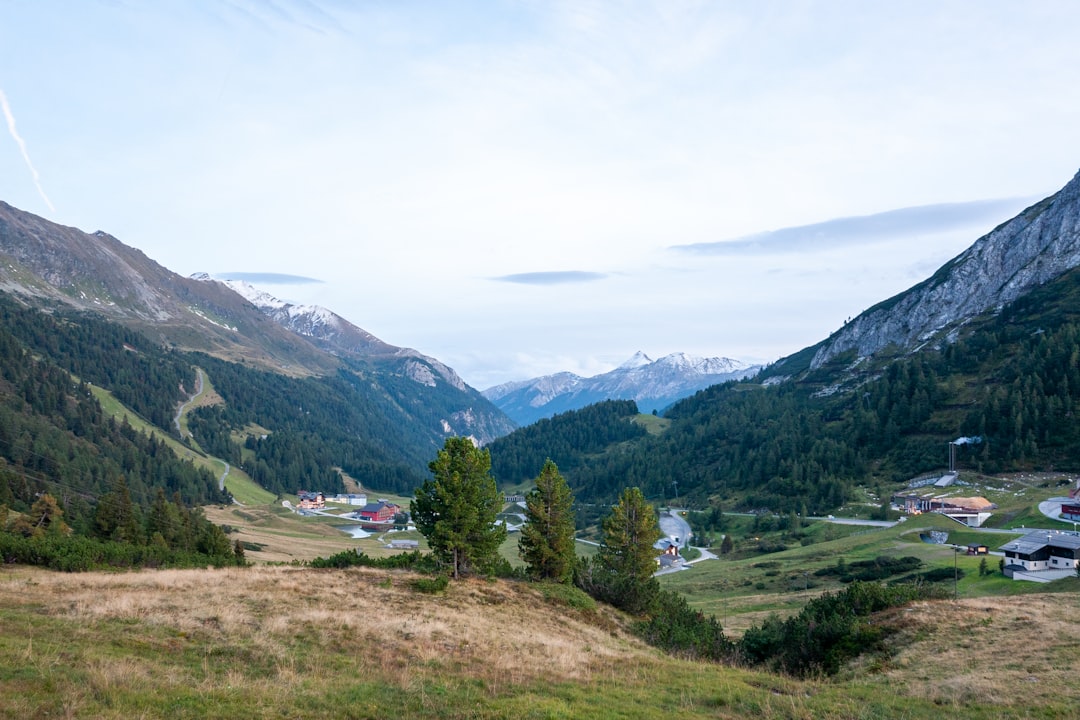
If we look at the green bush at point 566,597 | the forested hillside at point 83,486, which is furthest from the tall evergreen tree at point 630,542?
the forested hillside at point 83,486

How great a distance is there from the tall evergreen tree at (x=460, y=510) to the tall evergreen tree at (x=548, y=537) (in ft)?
13.6

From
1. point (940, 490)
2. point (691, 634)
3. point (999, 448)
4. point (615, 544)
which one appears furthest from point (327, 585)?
point (999, 448)

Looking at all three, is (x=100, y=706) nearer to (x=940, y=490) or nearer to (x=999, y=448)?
(x=940, y=490)

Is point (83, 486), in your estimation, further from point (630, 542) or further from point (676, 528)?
point (676, 528)

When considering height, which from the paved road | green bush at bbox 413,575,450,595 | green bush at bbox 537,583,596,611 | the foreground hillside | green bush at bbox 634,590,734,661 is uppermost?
the foreground hillside

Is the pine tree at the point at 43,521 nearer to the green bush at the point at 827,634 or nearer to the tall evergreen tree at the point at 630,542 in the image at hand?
the tall evergreen tree at the point at 630,542

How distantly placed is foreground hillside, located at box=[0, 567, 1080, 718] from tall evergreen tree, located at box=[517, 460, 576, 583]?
12.9 m

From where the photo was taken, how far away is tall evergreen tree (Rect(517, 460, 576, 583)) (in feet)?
165

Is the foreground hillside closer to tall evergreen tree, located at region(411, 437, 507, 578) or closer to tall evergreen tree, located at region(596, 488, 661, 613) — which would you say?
tall evergreen tree, located at region(411, 437, 507, 578)

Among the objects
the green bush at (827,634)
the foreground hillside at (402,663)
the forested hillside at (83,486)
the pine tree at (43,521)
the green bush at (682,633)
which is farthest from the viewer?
the pine tree at (43,521)

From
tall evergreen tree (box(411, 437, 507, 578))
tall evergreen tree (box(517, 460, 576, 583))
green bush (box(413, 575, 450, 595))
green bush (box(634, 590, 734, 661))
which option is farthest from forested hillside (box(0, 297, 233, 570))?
green bush (box(634, 590, 734, 661))

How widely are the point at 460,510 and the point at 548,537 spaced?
10.1m

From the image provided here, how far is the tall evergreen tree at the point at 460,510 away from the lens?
4456 cm

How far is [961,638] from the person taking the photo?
1230 inches
